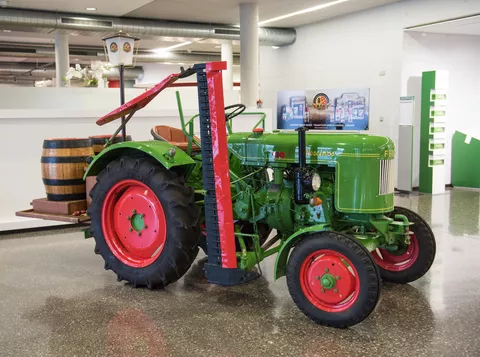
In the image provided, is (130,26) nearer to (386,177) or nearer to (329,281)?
(386,177)

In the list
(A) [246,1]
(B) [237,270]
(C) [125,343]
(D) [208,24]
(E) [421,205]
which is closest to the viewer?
(C) [125,343]

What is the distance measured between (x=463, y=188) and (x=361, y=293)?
23.8ft

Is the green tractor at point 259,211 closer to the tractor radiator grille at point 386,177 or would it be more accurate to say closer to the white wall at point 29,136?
the tractor radiator grille at point 386,177

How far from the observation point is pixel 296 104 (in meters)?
9.72

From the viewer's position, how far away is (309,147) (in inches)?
137

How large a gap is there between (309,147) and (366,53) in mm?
7524

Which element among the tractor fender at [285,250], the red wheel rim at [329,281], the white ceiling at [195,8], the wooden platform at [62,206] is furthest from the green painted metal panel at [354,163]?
the white ceiling at [195,8]

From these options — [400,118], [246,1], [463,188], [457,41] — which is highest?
[246,1]

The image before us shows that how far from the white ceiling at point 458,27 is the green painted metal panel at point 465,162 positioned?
169 centimetres

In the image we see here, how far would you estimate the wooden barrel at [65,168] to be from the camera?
442cm

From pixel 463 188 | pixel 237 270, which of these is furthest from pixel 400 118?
pixel 237 270

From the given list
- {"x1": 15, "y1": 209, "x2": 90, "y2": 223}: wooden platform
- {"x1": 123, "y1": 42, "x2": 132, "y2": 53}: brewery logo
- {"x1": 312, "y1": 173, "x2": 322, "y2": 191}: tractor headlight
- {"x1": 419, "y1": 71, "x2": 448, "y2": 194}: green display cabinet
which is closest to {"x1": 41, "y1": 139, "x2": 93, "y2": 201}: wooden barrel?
{"x1": 15, "y1": 209, "x2": 90, "y2": 223}: wooden platform

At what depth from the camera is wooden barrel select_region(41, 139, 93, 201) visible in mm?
4418

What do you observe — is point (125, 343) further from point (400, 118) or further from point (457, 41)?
point (457, 41)
